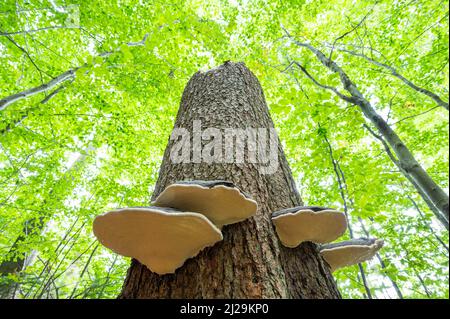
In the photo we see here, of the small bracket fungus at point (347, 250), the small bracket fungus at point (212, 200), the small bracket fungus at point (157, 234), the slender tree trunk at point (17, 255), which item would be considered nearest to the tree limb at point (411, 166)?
the small bracket fungus at point (347, 250)

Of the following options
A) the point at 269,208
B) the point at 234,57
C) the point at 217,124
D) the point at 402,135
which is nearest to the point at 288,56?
the point at 234,57

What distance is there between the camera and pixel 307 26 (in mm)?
10500

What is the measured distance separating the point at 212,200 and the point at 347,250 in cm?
110

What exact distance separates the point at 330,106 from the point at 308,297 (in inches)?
110

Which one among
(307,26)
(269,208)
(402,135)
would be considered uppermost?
(307,26)

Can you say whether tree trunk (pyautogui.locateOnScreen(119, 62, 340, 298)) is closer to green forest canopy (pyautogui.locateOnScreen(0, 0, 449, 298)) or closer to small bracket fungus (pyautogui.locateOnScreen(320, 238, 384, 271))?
small bracket fungus (pyautogui.locateOnScreen(320, 238, 384, 271))

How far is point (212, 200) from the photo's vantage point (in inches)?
53.0

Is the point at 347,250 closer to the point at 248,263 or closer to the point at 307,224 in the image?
the point at 307,224

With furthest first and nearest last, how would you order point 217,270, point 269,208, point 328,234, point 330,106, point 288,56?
point 288,56 → point 330,106 → point 269,208 → point 328,234 → point 217,270

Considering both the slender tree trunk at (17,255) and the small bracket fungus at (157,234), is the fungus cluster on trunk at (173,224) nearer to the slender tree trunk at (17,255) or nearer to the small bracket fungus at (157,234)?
the small bracket fungus at (157,234)

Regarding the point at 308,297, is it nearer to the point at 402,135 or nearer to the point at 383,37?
the point at 383,37

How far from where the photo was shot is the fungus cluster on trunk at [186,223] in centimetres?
120
